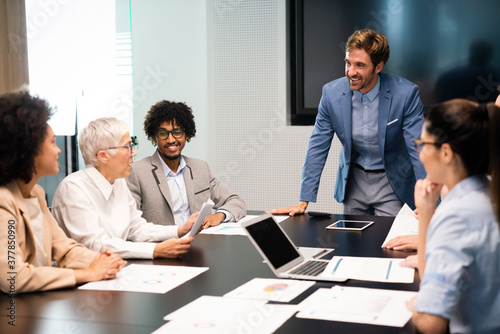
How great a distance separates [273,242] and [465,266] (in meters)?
0.88

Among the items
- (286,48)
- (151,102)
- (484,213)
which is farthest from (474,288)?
(151,102)

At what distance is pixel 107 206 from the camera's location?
2.66m

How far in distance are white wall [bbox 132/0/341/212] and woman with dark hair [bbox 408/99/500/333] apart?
12.9ft

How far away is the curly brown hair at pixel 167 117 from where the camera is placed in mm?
3570

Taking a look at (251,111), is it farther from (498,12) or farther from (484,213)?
(484,213)

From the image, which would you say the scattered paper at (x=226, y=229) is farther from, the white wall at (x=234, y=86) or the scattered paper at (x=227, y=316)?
the white wall at (x=234, y=86)

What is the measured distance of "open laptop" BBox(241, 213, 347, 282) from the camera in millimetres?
2074

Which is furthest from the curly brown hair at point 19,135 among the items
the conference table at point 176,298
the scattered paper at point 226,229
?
the scattered paper at point 226,229

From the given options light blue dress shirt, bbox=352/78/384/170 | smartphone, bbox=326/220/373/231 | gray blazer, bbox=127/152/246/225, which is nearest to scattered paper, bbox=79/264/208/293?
smartphone, bbox=326/220/373/231

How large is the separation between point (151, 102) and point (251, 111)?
3.41ft

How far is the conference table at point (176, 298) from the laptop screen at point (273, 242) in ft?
0.22

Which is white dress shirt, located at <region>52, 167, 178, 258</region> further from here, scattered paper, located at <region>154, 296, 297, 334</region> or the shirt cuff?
scattered paper, located at <region>154, 296, 297, 334</region>

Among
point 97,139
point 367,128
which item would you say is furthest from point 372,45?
point 97,139

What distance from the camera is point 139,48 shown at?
5.94 metres
